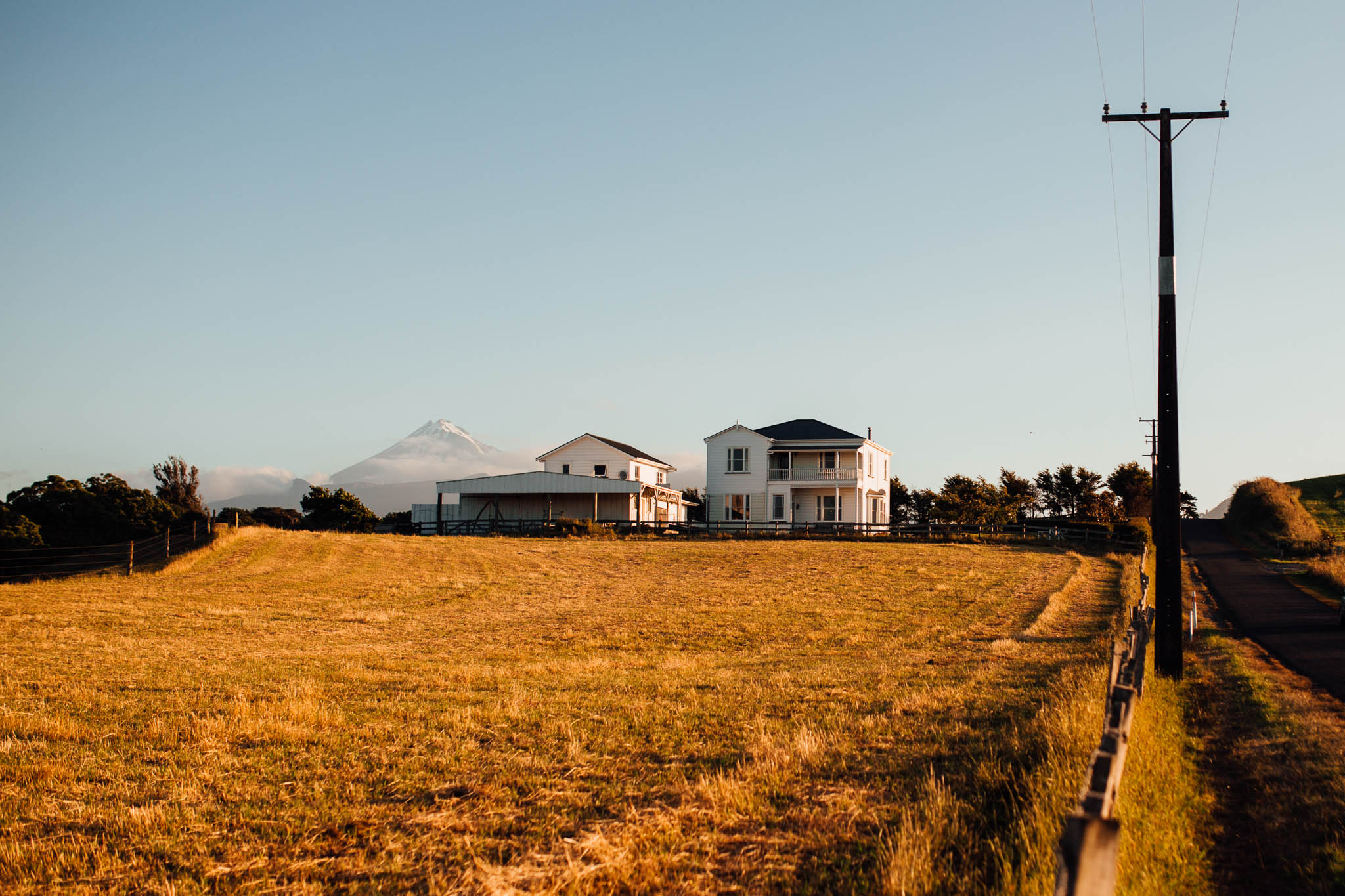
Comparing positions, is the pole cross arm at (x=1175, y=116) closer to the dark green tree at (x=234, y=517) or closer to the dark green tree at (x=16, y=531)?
the dark green tree at (x=234, y=517)

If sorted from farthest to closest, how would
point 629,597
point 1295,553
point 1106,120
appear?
point 1295,553
point 629,597
point 1106,120

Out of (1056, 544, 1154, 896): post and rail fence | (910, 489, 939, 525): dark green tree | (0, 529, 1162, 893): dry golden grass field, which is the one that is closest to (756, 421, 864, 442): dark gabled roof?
(910, 489, 939, 525): dark green tree

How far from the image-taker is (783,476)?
59.3m

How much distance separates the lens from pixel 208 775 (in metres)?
7.35

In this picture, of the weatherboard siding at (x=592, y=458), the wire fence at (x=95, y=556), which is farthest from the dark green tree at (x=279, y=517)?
the wire fence at (x=95, y=556)

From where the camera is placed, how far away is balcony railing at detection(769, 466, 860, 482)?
58.1 m

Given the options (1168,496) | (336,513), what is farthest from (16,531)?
(1168,496)

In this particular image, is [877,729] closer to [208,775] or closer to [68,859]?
[208,775]

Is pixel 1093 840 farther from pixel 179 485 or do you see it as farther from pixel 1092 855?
pixel 179 485

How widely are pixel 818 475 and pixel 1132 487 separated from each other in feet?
126

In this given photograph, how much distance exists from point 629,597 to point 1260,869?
2114 centimetres

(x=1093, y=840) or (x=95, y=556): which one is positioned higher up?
(x=1093, y=840)

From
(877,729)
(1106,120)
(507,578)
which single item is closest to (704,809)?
(877,729)

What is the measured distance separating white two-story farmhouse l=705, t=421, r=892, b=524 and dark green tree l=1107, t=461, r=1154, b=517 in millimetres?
32046
